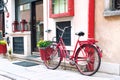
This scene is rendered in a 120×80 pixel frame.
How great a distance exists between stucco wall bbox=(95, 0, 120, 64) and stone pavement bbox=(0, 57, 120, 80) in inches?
19.2

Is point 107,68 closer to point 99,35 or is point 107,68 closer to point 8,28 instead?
point 99,35

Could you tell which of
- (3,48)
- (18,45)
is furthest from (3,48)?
(18,45)

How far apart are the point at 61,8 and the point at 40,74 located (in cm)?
208

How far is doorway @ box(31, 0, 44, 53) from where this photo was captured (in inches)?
368

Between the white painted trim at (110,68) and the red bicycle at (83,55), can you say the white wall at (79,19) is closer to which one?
the red bicycle at (83,55)

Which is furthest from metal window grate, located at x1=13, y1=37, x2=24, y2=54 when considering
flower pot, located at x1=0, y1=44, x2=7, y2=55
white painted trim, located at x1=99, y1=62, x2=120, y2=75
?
white painted trim, located at x1=99, y1=62, x2=120, y2=75

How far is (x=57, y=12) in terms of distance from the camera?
7430 millimetres

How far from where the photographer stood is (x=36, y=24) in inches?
380

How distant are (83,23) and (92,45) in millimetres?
911

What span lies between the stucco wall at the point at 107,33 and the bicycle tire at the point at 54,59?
1.34m

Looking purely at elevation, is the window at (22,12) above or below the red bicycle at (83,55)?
above

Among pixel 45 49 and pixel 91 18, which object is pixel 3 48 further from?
pixel 91 18

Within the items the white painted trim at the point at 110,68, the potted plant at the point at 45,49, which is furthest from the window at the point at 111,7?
the potted plant at the point at 45,49

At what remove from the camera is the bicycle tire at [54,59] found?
7.00 meters
